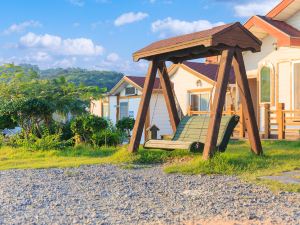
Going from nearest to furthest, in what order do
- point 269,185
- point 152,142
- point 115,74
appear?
point 269,185
point 152,142
point 115,74

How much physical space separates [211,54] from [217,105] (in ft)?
5.53

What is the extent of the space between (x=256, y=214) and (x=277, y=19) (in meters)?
11.5

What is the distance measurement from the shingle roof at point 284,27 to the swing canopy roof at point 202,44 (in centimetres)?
388

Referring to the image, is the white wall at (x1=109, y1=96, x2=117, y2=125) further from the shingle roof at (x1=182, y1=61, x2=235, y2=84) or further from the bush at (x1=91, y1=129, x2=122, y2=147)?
the bush at (x1=91, y1=129, x2=122, y2=147)

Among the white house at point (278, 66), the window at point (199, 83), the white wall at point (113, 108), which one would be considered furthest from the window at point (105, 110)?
the white house at point (278, 66)

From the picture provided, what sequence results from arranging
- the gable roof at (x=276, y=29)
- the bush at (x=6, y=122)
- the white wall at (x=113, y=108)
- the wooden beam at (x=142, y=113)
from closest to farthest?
the wooden beam at (x=142, y=113), the gable roof at (x=276, y=29), the bush at (x=6, y=122), the white wall at (x=113, y=108)

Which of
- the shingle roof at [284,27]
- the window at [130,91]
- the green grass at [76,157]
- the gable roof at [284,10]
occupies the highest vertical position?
the gable roof at [284,10]

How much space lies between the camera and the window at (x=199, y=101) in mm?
22516

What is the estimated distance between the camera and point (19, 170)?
947 centimetres

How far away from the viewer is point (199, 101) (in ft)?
75.6

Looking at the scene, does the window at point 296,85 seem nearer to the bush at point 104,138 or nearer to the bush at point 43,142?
the bush at point 104,138

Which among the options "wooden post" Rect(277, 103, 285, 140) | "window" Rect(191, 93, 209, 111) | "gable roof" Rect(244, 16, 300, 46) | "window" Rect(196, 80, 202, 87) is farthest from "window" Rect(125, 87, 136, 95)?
"wooden post" Rect(277, 103, 285, 140)

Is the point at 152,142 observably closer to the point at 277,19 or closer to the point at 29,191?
the point at 29,191

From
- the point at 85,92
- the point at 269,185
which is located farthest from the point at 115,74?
the point at 269,185
